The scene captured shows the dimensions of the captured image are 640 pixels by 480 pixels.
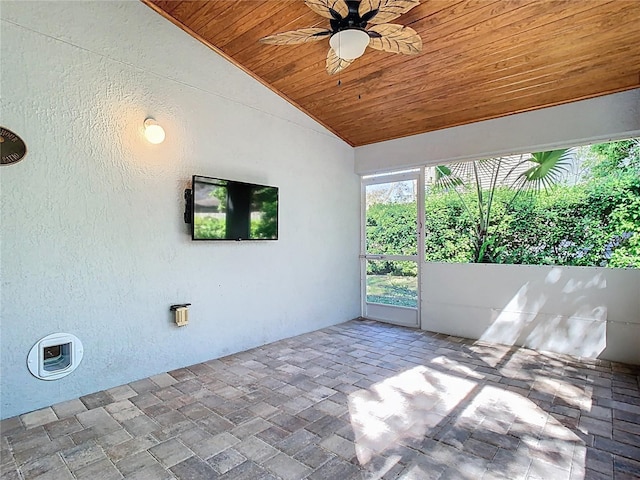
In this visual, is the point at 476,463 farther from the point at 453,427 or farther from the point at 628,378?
the point at 628,378

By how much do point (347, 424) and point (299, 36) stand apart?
272cm

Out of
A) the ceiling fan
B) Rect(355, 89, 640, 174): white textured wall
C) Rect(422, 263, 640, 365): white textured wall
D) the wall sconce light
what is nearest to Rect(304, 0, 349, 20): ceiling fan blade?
the ceiling fan

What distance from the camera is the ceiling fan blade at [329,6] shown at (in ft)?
7.01

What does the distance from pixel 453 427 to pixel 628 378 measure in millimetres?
2021

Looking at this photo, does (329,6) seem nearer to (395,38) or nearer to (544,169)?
(395,38)

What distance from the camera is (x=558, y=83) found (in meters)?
3.38

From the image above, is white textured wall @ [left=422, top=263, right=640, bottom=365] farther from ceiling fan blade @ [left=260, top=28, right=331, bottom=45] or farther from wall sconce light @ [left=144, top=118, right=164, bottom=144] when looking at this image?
wall sconce light @ [left=144, top=118, right=164, bottom=144]

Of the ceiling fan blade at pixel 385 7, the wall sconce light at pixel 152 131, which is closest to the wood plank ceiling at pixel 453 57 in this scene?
the ceiling fan blade at pixel 385 7

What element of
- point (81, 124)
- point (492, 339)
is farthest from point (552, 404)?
point (81, 124)

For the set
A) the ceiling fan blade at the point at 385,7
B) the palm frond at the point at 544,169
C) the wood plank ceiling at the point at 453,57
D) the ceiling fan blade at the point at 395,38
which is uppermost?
the wood plank ceiling at the point at 453,57

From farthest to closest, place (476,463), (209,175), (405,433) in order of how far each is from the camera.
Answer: (209,175)
(405,433)
(476,463)

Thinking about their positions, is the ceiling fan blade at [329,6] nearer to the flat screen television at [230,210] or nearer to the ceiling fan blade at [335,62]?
the ceiling fan blade at [335,62]

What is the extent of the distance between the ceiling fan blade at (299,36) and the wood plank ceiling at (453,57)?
630mm

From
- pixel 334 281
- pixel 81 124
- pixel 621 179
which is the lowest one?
pixel 334 281
